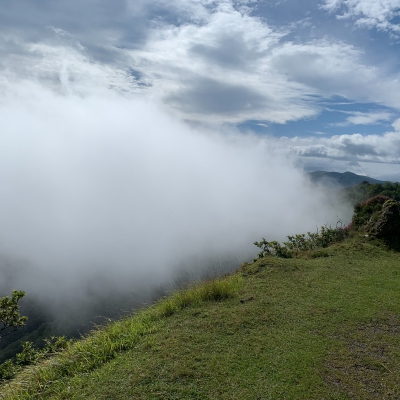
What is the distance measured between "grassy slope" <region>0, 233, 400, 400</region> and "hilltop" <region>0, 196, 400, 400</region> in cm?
2

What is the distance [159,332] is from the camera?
786cm

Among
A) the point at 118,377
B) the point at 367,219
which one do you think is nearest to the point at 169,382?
the point at 118,377

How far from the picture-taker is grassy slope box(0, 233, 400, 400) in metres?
5.69

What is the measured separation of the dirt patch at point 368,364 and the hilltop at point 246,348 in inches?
0.7

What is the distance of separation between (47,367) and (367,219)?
49.4 feet

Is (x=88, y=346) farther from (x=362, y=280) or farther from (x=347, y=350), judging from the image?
(x=362, y=280)

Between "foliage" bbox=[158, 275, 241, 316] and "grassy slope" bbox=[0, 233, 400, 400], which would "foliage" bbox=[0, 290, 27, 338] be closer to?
"grassy slope" bbox=[0, 233, 400, 400]

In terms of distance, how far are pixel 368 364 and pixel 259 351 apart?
2.01m

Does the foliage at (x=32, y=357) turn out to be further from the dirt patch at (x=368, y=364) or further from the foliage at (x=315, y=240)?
the foliage at (x=315, y=240)

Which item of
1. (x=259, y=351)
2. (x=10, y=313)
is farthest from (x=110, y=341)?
(x=10, y=313)

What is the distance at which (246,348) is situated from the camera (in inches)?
269

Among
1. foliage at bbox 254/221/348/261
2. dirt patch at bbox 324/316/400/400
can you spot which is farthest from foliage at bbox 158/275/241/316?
foliage at bbox 254/221/348/261

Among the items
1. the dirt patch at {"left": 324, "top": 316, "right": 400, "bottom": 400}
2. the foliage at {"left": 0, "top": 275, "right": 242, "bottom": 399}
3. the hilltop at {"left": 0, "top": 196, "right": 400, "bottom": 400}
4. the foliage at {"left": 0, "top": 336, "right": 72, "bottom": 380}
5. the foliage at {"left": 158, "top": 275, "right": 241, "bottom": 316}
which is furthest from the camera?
the foliage at {"left": 158, "top": 275, "right": 241, "bottom": 316}

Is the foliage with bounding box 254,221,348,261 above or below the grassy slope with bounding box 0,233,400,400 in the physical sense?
above
